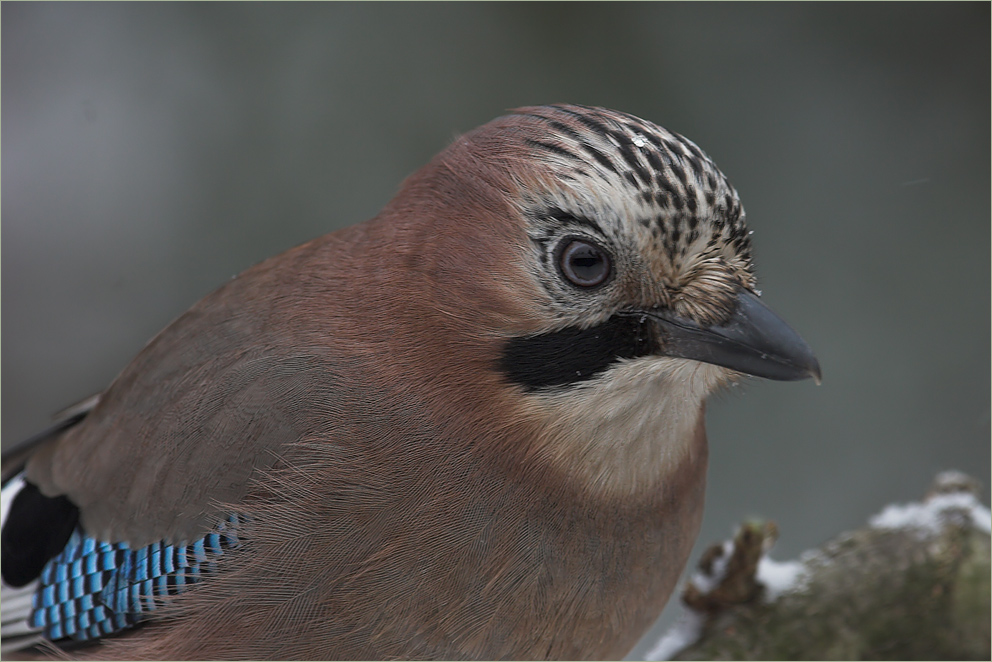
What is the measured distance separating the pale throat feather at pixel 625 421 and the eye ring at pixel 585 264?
193mm

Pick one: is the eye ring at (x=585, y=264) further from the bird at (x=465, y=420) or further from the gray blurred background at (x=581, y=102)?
the gray blurred background at (x=581, y=102)

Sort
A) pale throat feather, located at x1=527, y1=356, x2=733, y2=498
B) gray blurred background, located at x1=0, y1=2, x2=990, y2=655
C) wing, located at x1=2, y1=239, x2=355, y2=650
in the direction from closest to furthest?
pale throat feather, located at x1=527, y1=356, x2=733, y2=498
wing, located at x1=2, y1=239, x2=355, y2=650
gray blurred background, located at x1=0, y1=2, x2=990, y2=655

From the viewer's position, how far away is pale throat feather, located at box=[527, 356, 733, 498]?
78.5 inches

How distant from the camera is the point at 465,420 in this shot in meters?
2.10

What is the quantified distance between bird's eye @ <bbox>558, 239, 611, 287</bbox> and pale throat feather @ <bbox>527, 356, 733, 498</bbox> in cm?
19

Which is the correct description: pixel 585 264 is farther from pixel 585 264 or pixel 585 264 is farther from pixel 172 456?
pixel 172 456

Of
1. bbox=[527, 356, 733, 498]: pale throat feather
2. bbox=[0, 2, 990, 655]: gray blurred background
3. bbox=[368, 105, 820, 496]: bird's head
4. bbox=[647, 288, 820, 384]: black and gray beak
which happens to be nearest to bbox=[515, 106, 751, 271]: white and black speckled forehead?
bbox=[368, 105, 820, 496]: bird's head

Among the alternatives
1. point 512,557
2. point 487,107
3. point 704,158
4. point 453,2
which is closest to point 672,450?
point 512,557

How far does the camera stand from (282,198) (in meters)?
6.07

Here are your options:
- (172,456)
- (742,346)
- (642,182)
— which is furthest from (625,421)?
(172,456)

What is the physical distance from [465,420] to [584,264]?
1.52ft

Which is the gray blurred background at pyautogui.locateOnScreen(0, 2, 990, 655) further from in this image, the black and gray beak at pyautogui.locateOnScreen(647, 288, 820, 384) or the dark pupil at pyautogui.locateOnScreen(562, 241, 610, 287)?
the dark pupil at pyautogui.locateOnScreen(562, 241, 610, 287)

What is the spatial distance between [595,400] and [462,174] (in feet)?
2.05

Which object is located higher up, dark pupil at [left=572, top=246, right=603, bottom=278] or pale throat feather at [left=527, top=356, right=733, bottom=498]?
dark pupil at [left=572, top=246, right=603, bottom=278]
